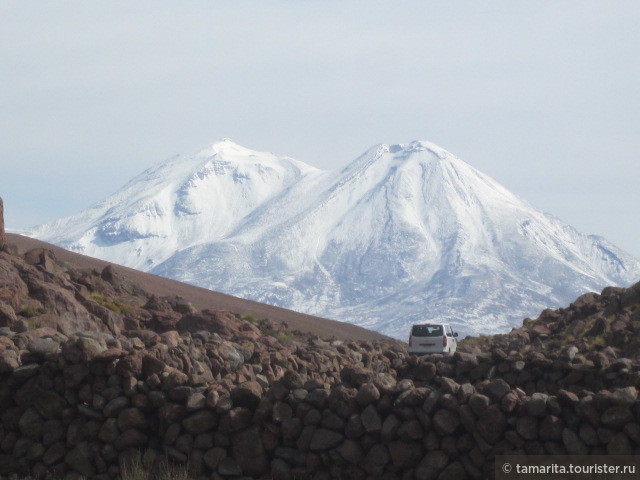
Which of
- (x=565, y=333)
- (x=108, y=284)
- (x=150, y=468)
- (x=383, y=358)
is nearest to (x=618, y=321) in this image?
(x=565, y=333)

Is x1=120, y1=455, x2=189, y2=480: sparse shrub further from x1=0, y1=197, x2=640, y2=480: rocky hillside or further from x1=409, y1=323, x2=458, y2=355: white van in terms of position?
x1=409, y1=323, x2=458, y2=355: white van

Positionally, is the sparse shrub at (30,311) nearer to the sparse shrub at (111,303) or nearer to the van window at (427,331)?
the sparse shrub at (111,303)

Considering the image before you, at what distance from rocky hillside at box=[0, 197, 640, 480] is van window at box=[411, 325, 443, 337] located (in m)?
14.5

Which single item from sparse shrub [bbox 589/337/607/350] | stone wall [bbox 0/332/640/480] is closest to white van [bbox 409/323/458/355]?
sparse shrub [bbox 589/337/607/350]

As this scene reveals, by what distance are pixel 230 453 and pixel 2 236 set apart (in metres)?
14.6

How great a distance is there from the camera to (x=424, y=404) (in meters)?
14.8

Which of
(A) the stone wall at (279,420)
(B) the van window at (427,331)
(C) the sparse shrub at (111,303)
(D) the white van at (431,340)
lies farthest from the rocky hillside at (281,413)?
(B) the van window at (427,331)

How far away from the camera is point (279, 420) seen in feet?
50.5

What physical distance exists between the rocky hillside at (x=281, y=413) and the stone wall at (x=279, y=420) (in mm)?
19

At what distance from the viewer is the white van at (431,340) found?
34281 mm

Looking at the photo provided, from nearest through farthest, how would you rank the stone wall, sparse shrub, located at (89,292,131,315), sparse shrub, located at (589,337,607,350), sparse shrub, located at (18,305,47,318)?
1. the stone wall
2. sparse shrub, located at (18,305,47,318)
3. sparse shrub, located at (589,337,607,350)
4. sparse shrub, located at (89,292,131,315)

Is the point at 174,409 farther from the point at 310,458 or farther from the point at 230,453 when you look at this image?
the point at 310,458

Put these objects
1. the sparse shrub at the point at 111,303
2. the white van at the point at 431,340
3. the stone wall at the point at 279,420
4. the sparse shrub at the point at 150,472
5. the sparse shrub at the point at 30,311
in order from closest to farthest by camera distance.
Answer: the stone wall at the point at 279,420
the sparse shrub at the point at 150,472
the sparse shrub at the point at 30,311
the sparse shrub at the point at 111,303
the white van at the point at 431,340

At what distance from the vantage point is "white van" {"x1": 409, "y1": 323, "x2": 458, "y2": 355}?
34.3 m
